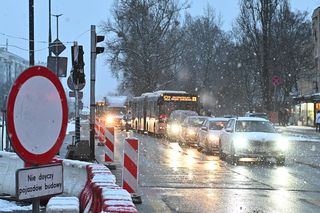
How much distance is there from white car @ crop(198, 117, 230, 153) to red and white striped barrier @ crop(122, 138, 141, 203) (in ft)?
41.5

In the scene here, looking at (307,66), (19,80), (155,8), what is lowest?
(19,80)

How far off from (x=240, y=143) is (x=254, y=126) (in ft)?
5.61

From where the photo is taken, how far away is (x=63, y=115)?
4.21 m

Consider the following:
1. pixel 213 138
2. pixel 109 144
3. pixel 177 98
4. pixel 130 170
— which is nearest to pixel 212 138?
pixel 213 138

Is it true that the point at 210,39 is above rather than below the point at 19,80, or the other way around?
above

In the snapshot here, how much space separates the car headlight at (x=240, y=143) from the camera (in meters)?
19.2

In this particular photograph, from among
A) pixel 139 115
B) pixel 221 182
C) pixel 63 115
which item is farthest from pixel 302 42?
pixel 63 115

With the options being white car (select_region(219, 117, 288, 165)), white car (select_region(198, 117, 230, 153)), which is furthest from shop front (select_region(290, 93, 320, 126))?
white car (select_region(219, 117, 288, 165))

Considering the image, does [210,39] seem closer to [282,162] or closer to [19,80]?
[282,162]

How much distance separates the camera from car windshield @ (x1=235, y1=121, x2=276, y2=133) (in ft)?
66.9

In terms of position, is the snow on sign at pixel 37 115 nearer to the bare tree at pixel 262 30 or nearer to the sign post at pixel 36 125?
the sign post at pixel 36 125

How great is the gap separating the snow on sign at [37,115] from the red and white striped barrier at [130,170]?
6.66m

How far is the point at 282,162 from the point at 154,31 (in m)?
45.5

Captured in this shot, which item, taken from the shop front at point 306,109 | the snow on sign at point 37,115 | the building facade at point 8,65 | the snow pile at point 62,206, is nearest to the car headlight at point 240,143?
the snow pile at point 62,206
